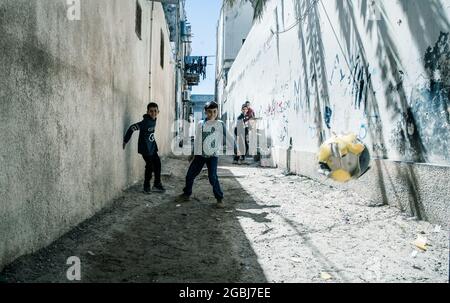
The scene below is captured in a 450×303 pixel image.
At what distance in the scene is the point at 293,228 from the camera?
4.24m

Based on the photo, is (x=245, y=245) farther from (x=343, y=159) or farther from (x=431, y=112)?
(x=431, y=112)

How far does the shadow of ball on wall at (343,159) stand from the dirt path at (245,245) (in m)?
0.72

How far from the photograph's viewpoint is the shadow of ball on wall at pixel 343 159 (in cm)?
343

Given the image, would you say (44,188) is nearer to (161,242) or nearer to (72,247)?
(72,247)

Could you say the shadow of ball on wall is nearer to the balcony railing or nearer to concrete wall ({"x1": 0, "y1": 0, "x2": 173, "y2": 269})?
concrete wall ({"x1": 0, "y1": 0, "x2": 173, "y2": 269})

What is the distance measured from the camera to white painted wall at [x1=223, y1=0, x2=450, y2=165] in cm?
386

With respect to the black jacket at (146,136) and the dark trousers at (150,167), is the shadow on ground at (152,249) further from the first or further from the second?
the black jacket at (146,136)

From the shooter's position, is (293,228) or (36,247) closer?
(36,247)

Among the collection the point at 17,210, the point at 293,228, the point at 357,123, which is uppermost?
the point at 357,123

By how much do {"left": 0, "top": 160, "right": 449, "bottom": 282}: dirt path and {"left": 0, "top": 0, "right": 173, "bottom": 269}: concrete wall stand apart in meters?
0.27

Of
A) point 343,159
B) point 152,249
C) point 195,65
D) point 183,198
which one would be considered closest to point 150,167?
point 183,198

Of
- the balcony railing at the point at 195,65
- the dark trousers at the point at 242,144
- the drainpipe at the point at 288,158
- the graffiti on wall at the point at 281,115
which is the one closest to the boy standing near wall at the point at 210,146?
Result: the drainpipe at the point at 288,158

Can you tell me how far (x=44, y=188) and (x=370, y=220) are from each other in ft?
11.5
